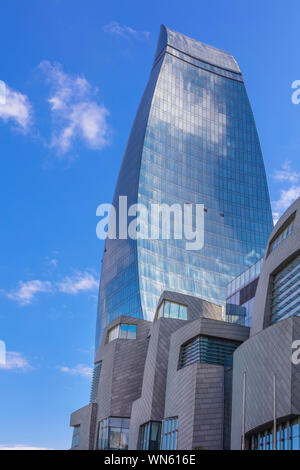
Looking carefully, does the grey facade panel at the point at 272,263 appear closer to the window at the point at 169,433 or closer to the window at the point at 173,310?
the window at the point at 169,433

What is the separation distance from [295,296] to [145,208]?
68.2m

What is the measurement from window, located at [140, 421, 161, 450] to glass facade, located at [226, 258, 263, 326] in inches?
630

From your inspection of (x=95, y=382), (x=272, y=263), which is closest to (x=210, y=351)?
(x=272, y=263)

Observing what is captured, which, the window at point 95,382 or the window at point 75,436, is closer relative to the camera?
the window at point 75,436

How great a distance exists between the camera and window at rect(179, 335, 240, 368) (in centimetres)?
4456

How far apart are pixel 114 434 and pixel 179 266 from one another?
2178 inches

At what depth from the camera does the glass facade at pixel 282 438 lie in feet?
102

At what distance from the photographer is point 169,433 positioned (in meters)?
43.6

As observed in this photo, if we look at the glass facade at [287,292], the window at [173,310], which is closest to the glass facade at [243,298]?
the window at [173,310]

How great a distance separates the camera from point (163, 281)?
101m

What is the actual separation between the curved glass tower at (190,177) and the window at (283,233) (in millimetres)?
49239

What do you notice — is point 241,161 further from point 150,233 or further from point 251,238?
point 150,233

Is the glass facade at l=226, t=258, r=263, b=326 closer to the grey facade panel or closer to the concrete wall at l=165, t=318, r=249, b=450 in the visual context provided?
the grey facade panel

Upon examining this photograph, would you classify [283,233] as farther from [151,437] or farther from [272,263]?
[151,437]
